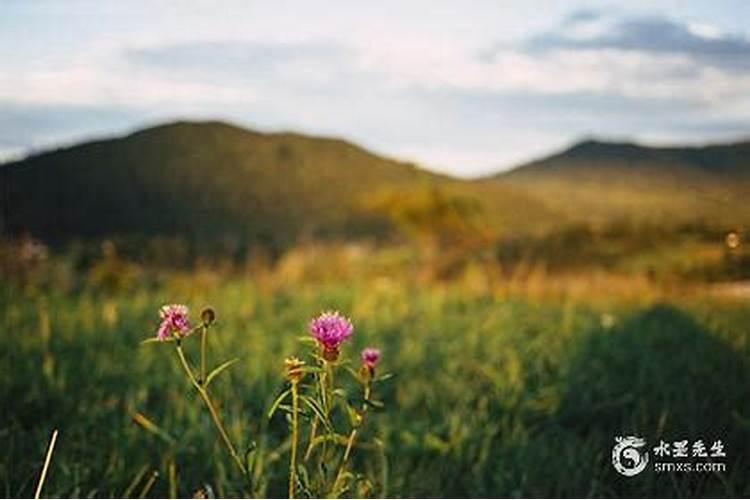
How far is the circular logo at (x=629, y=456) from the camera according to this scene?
2.53 m

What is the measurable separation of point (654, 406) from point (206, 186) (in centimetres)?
171

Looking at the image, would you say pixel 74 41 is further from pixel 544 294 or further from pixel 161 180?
pixel 544 294

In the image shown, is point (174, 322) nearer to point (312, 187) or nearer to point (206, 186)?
point (206, 186)

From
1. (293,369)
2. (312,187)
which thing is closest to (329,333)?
(293,369)

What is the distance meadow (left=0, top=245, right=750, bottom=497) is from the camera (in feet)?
8.02

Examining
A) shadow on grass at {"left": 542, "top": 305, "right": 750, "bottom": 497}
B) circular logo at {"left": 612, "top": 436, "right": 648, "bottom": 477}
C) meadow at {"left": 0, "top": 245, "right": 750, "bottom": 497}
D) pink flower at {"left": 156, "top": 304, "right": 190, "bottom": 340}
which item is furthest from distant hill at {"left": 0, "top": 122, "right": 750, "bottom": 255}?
pink flower at {"left": 156, "top": 304, "right": 190, "bottom": 340}

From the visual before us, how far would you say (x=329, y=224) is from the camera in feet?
14.7

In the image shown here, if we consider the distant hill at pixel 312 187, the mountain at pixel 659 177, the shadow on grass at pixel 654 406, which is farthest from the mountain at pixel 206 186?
the shadow on grass at pixel 654 406

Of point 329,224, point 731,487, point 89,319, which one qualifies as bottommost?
point 731,487

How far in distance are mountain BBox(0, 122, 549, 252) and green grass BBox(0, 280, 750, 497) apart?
0.34 meters

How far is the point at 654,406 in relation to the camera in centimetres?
280

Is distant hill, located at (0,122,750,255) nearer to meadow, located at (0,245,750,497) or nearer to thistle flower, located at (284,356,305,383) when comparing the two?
meadow, located at (0,245,750,497)

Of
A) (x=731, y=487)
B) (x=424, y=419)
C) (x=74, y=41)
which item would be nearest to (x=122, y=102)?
(x=74, y=41)

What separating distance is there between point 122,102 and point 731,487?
1.99 metres
